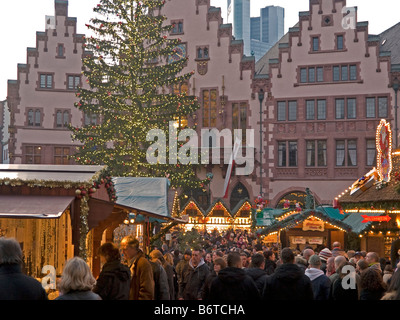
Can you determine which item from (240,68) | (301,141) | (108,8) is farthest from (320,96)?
(108,8)

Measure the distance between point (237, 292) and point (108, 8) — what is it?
91.9ft

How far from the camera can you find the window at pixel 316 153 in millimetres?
38719

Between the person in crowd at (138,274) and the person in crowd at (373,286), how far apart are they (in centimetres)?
272

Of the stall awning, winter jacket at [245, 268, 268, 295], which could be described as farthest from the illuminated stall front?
winter jacket at [245, 268, 268, 295]

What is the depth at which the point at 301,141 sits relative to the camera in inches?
1539

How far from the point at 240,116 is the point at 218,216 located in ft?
21.8

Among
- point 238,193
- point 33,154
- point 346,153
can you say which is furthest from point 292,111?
point 33,154

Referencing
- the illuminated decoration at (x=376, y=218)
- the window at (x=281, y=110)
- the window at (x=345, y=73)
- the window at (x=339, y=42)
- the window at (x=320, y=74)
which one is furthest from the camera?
the window at (x=281, y=110)

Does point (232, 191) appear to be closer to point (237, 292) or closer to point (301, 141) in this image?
point (301, 141)

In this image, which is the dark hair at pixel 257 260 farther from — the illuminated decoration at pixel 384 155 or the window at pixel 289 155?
the window at pixel 289 155

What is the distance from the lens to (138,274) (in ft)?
26.8

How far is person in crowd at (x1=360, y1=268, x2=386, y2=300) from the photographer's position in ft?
22.8

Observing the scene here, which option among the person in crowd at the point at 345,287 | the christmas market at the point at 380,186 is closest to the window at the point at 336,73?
the christmas market at the point at 380,186

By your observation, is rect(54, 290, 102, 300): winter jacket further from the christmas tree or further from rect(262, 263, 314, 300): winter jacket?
the christmas tree
